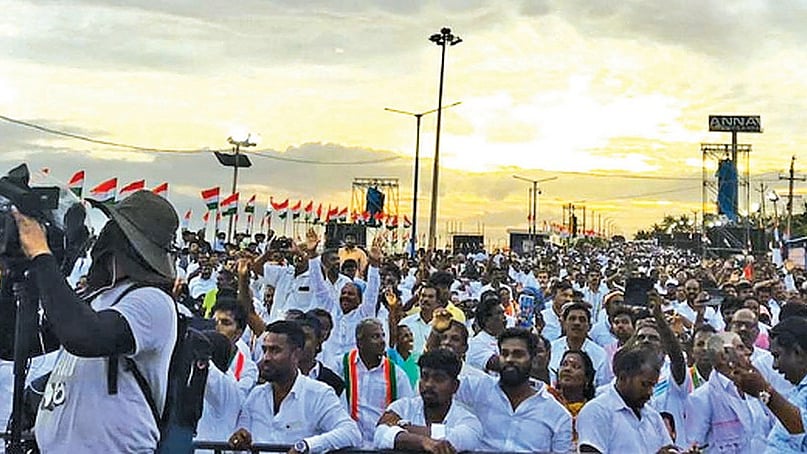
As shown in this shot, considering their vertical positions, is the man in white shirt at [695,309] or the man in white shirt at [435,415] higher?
the man in white shirt at [695,309]

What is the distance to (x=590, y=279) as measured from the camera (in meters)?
17.2

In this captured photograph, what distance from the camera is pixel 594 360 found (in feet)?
24.7

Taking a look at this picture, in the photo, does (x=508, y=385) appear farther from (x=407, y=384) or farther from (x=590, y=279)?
(x=590, y=279)

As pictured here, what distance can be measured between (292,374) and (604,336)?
467 cm

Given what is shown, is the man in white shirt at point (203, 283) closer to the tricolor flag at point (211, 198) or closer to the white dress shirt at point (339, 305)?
the white dress shirt at point (339, 305)

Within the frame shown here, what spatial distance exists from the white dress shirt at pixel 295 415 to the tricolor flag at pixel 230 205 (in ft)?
78.6

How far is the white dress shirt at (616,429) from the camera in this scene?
4676 millimetres

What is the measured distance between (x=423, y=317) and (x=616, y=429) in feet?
15.4

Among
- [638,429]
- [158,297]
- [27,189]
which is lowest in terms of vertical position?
[638,429]

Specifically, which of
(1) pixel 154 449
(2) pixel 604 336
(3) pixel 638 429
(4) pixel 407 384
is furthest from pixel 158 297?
(2) pixel 604 336

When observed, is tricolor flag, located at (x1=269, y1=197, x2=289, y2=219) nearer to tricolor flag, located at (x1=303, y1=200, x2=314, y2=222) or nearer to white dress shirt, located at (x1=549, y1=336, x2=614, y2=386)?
tricolor flag, located at (x1=303, y1=200, x2=314, y2=222)

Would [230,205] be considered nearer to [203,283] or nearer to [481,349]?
[203,283]

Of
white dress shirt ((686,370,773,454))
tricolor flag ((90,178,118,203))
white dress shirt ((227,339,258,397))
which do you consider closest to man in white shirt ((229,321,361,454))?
white dress shirt ((227,339,258,397))

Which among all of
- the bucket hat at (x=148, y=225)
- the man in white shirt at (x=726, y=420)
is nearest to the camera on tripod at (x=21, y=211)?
the bucket hat at (x=148, y=225)
